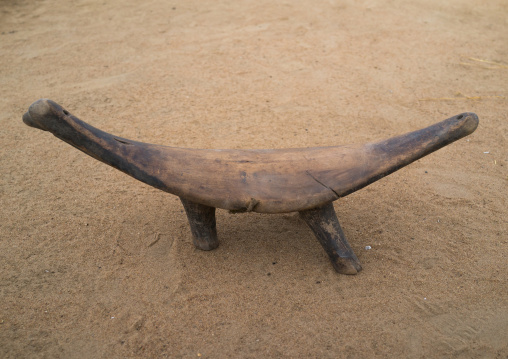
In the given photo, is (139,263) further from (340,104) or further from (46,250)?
(340,104)

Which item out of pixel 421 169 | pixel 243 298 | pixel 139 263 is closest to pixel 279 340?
pixel 243 298

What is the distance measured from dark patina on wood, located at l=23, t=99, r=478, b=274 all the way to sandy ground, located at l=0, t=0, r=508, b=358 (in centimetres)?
46

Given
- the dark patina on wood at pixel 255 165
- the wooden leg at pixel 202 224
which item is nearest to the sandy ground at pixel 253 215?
the wooden leg at pixel 202 224

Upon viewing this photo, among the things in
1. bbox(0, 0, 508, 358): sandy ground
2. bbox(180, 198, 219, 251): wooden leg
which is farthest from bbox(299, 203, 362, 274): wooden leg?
bbox(180, 198, 219, 251): wooden leg

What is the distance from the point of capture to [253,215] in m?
2.73

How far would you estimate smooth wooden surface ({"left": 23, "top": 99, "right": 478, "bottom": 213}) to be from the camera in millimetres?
2004

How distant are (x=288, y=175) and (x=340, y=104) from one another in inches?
79.3

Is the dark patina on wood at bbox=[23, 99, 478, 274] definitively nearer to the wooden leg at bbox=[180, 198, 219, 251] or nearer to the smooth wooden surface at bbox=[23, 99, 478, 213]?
the smooth wooden surface at bbox=[23, 99, 478, 213]

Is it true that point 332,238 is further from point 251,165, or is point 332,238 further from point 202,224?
point 202,224

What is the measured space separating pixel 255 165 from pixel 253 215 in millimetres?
717

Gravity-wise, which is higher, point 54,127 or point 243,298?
point 54,127

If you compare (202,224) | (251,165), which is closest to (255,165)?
(251,165)

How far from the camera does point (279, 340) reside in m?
1.95

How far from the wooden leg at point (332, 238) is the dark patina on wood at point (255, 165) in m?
0.01
